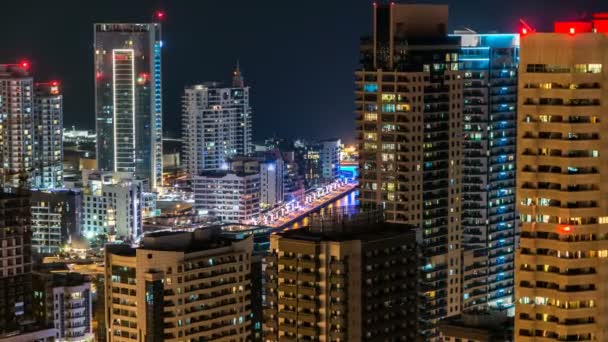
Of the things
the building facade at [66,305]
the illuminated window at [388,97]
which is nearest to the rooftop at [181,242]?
the illuminated window at [388,97]

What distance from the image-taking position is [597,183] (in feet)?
58.2

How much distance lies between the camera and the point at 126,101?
189ft

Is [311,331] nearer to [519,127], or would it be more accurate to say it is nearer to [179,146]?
[519,127]

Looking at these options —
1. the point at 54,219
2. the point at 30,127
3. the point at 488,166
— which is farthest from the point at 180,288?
the point at 30,127

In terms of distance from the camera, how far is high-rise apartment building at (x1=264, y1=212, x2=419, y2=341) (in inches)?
904

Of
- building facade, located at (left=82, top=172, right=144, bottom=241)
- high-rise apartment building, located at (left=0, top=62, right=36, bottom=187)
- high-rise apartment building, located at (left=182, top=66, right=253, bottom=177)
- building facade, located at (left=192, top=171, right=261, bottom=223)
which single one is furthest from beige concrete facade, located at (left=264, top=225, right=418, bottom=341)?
high-rise apartment building, located at (left=182, top=66, right=253, bottom=177)

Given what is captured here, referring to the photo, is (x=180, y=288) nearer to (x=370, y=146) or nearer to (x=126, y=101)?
(x=370, y=146)

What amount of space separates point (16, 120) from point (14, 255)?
79.7 ft

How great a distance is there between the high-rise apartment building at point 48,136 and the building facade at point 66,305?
19.6 meters

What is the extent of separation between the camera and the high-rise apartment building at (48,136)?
171 ft

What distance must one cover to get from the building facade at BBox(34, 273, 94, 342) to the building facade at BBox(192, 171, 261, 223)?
18.0 m

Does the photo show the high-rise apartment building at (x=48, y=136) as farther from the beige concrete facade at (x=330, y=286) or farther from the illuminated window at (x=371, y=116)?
the beige concrete facade at (x=330, y=286)

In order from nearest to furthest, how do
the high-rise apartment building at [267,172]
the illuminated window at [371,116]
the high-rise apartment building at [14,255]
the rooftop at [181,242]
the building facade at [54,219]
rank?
the rooftop at [181,242]
the high-rise apartment building at [14,255]
the illuminated window at [371,116]
the building facade at [54,219]
the high-rise apartment building at [267,172]

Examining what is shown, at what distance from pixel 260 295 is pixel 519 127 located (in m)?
9.68
